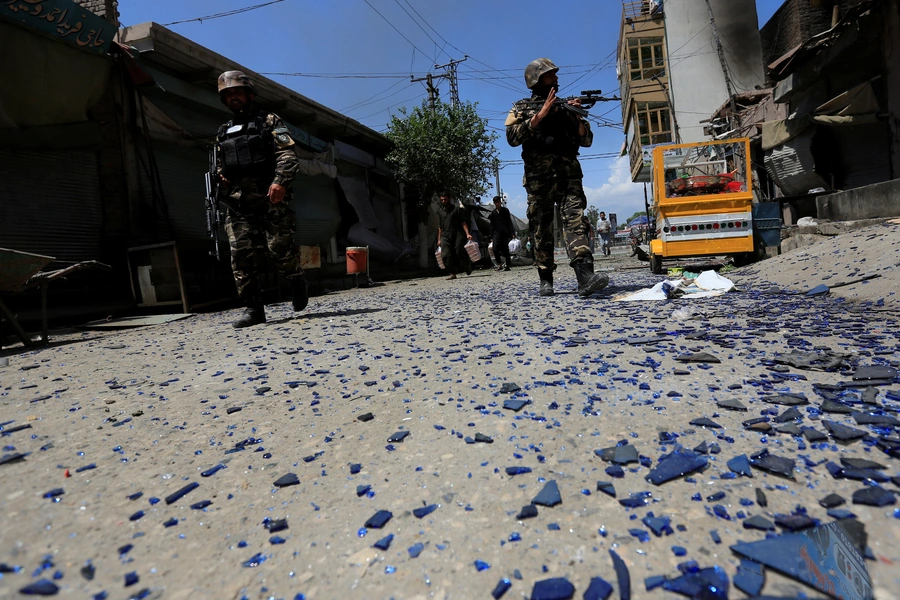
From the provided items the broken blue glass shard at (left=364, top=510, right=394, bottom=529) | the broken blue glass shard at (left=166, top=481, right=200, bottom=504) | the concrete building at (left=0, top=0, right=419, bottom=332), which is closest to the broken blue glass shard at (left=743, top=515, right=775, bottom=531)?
the broken blue glass shard at (left=364, top=510, right=394, bottom=529)

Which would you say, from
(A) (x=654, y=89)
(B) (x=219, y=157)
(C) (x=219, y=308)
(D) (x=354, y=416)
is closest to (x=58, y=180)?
(C) (x=219, y=308)

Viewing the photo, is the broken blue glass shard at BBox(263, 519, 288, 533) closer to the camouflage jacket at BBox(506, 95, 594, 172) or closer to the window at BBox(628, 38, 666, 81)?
the camouflage jacket at BBox(506, 95, 594, 172)

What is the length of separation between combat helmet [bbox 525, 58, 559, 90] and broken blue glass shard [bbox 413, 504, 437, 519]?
440 centimetres

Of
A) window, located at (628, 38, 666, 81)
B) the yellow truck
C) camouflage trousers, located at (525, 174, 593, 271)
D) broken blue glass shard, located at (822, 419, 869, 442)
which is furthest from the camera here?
window, located at (628, 38, 666, 81)

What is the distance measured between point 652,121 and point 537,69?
31945 mm

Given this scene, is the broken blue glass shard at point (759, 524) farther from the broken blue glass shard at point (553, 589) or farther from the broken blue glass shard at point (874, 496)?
the broken blue glass shard at point (553, 589)

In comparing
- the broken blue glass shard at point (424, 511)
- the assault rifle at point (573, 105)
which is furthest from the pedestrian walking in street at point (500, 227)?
the broken blue glass shard at point (424, 511)

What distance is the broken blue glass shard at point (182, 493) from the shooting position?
4.37 feet

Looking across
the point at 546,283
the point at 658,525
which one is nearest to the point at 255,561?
the point at 658,525

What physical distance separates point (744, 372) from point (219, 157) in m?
4.37

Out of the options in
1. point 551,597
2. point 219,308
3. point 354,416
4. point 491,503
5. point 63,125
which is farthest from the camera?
point 219,308

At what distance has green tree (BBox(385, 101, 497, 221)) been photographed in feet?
53.7

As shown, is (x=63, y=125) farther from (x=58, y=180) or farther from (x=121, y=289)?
(x=121, y=289)

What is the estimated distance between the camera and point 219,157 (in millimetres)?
4543
